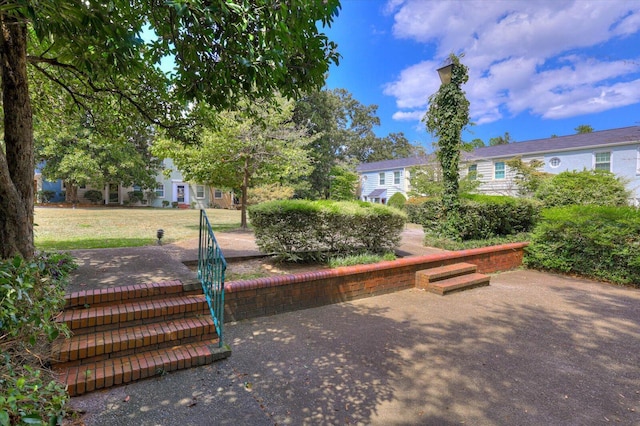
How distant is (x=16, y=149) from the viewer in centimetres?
382

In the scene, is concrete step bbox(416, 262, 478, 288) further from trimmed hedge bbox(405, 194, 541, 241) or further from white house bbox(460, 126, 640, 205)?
white house bbox(460, 126, 640, 205)

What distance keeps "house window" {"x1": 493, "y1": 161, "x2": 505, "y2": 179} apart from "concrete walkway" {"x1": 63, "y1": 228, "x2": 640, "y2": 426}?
16699mm

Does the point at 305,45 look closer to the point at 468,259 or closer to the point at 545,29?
the point at 468,259

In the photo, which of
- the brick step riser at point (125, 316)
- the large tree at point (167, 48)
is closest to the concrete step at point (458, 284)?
the brick step riser at point (125, 316)

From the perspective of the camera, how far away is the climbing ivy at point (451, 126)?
8266mm

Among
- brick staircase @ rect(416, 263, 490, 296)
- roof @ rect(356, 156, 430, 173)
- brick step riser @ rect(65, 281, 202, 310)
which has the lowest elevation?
brick staircase @ rect(416, 263, 490, 296)

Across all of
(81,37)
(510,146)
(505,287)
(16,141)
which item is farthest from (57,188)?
(510,146)

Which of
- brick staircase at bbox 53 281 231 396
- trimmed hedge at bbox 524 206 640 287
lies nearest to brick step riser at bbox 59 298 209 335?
brick staircase at bbox 53 281 231 396

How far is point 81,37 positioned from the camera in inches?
106

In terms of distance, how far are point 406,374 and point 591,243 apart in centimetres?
637

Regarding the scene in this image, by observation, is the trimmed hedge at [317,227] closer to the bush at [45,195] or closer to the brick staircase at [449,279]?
the brick staircase at [449,279]

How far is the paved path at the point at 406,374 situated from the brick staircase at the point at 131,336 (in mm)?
127

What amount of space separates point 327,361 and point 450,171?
22.6 ft

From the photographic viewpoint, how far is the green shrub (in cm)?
2483
